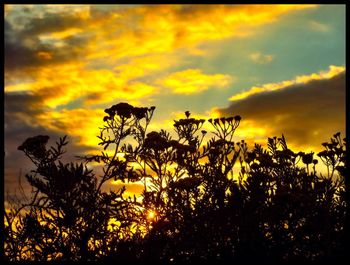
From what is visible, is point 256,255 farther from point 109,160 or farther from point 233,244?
point 109,160

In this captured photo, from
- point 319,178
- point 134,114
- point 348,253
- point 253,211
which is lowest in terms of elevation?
point 348,253

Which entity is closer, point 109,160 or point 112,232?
point 112,232

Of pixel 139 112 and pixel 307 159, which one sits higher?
pixel 139 112

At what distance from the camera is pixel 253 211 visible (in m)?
7.04

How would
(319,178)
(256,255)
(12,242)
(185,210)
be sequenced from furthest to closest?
(319,178), (12,242), (185,210), (256,255)

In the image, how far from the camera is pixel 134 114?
33.6 feet

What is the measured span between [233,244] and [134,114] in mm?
4240

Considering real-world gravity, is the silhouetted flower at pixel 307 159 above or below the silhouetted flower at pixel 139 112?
below

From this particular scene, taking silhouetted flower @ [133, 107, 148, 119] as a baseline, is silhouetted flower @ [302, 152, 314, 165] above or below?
below

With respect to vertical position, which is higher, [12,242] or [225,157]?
[225,157]

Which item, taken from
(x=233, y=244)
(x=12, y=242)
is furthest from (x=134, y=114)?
(x=233, y=244)

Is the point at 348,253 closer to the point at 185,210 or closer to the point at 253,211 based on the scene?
the point at 253,211
